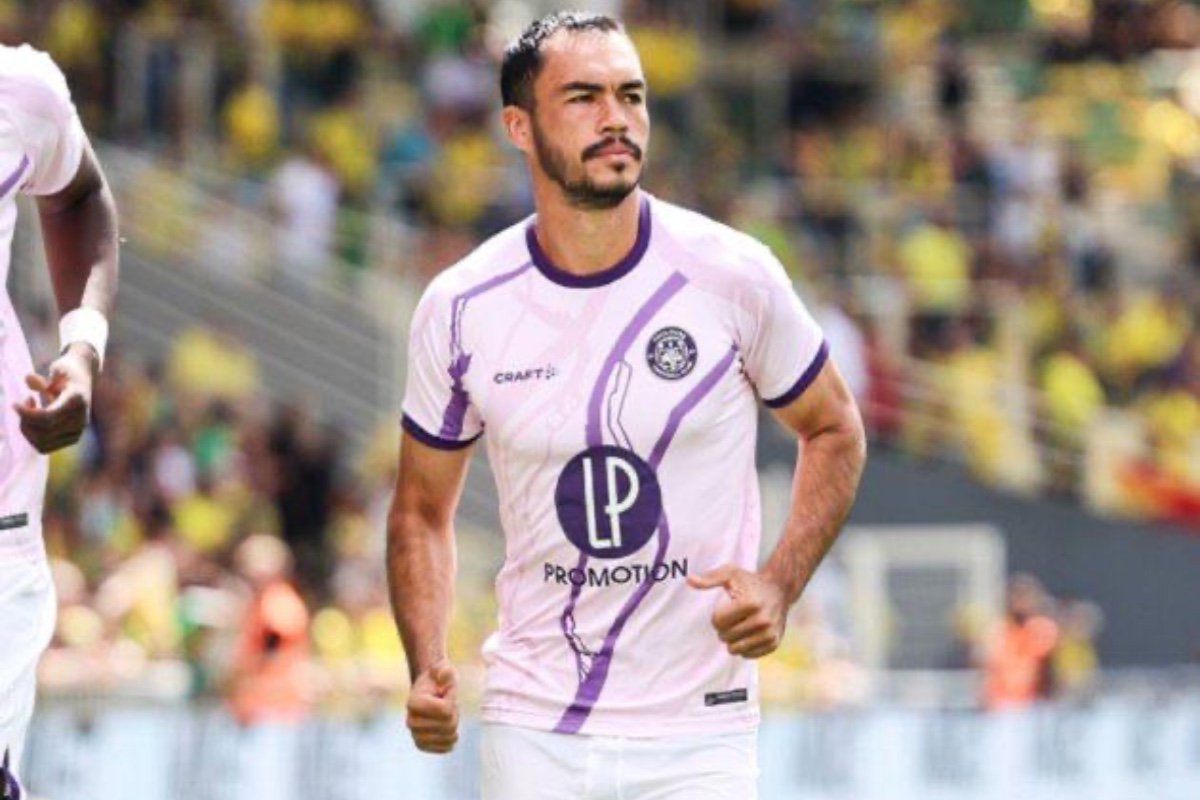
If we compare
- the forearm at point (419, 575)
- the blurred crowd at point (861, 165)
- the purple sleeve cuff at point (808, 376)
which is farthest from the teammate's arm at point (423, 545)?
the blurred crowd at point (861, 165)

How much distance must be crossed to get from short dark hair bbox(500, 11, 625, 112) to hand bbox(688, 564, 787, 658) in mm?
1167

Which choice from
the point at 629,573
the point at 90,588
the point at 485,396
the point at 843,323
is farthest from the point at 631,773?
the point at 843,323

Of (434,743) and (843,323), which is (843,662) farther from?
(434,743)

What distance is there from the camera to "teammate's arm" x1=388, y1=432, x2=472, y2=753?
280 inches

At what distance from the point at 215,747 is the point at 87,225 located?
8.26 meters

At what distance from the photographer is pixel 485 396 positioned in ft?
23.4

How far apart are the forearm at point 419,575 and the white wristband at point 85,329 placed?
0.94m

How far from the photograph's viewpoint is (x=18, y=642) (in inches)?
257

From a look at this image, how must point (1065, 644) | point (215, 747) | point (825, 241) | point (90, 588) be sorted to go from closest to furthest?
point (215, 747) < point (90, 588) < point (1065, 644) < point (825, 241)

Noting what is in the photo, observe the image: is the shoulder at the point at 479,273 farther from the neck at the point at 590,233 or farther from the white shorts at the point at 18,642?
the white shorts at the point at 18,642

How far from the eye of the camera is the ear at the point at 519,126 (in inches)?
281

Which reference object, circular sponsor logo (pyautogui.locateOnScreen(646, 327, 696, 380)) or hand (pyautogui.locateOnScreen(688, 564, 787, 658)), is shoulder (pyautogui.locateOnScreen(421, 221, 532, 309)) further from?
hand (pyautogui.locateOnScreen(688, 564, 787, 658))

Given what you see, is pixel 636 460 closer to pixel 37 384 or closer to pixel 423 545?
pixel 423 545

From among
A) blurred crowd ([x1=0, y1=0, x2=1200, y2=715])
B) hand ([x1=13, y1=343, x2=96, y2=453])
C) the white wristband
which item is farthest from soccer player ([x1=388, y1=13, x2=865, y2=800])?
blurred crowd ([x1=0, y1=0, x2=1200, y2=715])
